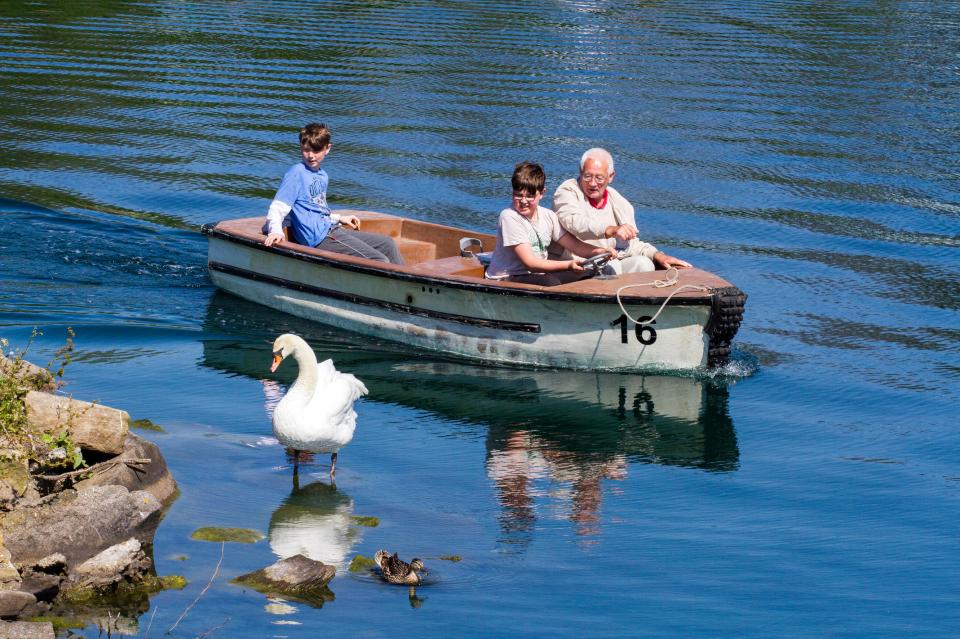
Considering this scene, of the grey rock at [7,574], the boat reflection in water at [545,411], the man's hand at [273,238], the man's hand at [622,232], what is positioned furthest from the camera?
the man's hand at [273,238]

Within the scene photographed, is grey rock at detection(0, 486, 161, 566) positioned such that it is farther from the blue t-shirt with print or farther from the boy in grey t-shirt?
the blue t-shirt with print

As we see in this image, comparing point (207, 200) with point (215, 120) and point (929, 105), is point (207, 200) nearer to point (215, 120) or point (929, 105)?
point (215, 120)

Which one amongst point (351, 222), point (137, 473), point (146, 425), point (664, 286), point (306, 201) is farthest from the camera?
point (351, 222)

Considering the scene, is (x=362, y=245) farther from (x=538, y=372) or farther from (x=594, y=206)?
(x=594, y=206)

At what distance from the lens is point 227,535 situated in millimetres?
8133

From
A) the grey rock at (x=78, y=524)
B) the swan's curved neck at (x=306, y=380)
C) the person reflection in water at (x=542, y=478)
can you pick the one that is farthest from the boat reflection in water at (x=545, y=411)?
the grey rock at (x=78, y=524)

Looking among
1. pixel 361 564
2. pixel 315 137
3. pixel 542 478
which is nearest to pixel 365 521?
pixel 361 564

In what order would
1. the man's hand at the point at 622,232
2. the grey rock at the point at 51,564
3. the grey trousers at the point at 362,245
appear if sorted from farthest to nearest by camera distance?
1. the grey trousers at the point at 362,245
2. the man's hand at the point at 622,232
3. the grey rock at the point at 51,564

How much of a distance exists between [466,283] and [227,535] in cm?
433

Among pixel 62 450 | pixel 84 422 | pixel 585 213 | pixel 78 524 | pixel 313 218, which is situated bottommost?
pixel 78 524

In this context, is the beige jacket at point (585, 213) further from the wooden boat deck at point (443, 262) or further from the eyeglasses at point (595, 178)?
the wooden boat deck at point (443, 262)

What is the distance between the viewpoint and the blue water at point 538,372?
7.95m

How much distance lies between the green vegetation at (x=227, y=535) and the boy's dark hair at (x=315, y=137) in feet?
15.8

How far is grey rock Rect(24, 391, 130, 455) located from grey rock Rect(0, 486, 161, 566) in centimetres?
41
